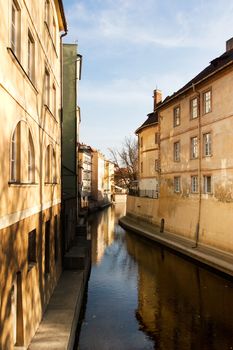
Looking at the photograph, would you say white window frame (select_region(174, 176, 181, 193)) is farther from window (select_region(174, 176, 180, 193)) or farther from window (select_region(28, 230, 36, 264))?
window (select_region(28, 230, 36, 264))

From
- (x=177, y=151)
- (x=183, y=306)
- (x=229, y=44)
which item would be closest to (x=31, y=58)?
(x=183, y=306)

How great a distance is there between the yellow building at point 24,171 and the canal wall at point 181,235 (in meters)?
8.89

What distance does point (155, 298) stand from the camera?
1428cm

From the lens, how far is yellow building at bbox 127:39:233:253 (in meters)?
19.1

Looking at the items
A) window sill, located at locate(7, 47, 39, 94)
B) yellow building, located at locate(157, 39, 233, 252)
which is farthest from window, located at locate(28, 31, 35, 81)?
yellow building, located at locate(157, 39, 233, 252)

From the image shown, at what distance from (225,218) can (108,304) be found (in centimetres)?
803

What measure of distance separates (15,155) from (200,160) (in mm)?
16403

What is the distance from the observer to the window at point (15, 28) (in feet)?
23.2

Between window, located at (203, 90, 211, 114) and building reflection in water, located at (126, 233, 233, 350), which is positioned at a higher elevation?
window, located at (203, 90, 211, 114)

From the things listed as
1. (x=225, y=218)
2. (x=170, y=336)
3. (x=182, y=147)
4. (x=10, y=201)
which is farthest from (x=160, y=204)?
(x=10, y=201)

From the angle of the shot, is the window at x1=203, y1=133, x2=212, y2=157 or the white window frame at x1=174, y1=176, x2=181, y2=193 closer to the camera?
the window at x1=203, y1=133, x2=212, y2=157

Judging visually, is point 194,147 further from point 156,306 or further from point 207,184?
point 156,306

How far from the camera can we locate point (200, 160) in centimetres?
2209

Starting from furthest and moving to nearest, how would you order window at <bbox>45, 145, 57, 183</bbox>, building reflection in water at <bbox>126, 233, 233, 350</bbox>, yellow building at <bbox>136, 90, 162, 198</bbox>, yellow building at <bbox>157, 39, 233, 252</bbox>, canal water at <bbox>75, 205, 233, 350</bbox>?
yellow building at <bbox>136, 90, 162, 198</bbox> < yellow building at <bbox>157, 39, 233, 252</bbox> < window at <bbox>45, 145, 57, 183</bbox> < building reflection in water at <bbox>126, 233, 233, 350</bbox> < canal water at <bbox>75, 205, 233, 350</bbox>
